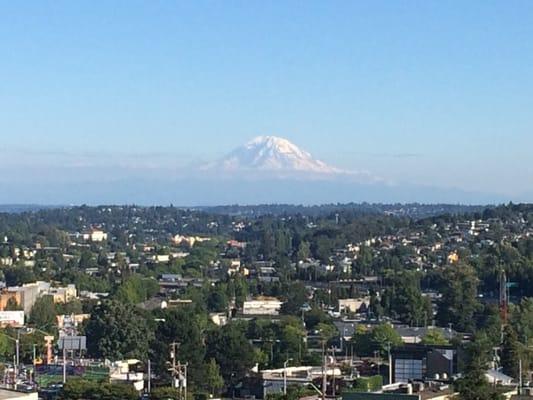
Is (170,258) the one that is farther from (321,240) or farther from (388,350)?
(388,350)

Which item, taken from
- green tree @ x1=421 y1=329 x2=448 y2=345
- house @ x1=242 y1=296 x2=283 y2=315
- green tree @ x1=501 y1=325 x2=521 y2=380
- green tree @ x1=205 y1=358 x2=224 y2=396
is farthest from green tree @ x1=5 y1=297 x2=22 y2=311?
green tree @ x1=501 y1=325 x2=521 y2=380

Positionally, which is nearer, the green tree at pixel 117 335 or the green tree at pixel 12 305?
the green tree at pixel 117 335

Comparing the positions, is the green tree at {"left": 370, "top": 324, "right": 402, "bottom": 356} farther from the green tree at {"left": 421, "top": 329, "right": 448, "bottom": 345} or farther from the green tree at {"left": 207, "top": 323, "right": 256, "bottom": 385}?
the green tree at {"left": 207, "top": 323, "right": 256, "bottom": 385}

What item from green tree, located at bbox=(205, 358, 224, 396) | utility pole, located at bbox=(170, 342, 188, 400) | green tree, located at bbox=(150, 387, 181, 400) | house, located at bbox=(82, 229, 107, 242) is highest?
house, located at bbox=(82, 229, 107, 242)

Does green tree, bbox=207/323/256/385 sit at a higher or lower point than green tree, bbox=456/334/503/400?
lower

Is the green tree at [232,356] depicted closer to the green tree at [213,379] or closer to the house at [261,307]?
the green tree at [213,379]

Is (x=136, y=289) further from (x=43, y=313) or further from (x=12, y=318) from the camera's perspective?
(x=43, y=313)

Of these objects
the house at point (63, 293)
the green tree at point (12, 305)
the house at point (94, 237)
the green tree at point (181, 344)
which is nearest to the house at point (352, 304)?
the house at point (63, 293)

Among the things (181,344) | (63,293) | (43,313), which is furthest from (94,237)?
(181,344)
